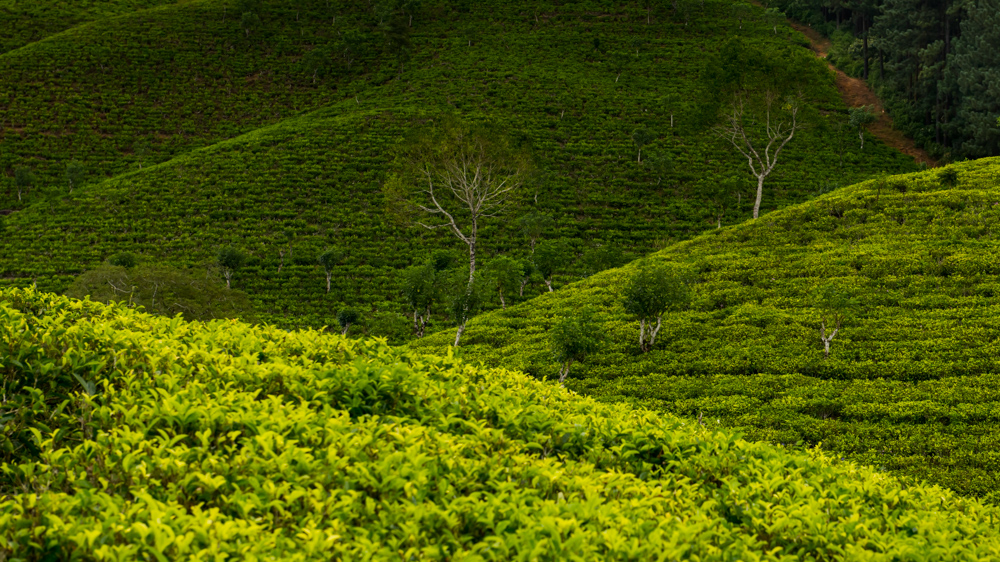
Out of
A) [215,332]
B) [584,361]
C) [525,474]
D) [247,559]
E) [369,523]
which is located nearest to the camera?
[247,559]

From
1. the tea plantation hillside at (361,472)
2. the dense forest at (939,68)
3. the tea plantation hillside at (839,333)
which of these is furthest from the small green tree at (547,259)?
the dense forest at (939,68)

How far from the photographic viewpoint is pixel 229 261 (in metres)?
46.1

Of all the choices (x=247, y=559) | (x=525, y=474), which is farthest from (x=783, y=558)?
(x=247, y=559)

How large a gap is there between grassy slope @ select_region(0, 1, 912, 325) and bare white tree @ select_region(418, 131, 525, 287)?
284 cm

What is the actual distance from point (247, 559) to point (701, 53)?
102 metres

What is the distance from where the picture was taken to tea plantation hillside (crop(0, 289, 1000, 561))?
3.71 meters

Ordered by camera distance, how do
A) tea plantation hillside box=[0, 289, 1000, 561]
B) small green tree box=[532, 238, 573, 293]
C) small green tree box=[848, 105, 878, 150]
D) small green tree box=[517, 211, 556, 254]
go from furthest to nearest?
small green tree box=[848, 105, 878, 150], small green tree box=[517, 211, 556, 254], small green tree box=[532, 238, 573, 293], tea plantation hillside box=[0, 289, 1000, 561]

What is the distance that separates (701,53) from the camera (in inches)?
3647

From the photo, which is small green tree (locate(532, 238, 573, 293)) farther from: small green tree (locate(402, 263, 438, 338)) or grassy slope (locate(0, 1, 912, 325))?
grassy slope (locate(0, 1, 912, 325))

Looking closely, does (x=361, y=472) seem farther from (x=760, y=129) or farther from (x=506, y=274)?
(x=760, y=129)

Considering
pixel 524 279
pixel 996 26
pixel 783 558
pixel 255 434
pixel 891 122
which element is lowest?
pixel 524 279

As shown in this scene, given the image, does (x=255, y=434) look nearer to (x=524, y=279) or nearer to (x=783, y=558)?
(x=783, y=558)

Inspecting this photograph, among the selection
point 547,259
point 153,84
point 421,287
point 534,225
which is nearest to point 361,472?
point 421,287

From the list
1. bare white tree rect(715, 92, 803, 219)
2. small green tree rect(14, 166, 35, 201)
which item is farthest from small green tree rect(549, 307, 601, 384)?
small green tree rect(14, 166, 35, 201)
